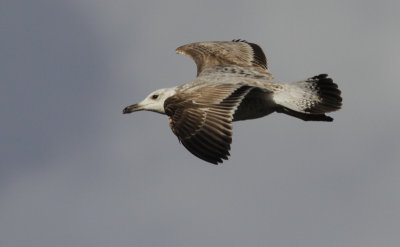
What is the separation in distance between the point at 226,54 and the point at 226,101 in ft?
14.9

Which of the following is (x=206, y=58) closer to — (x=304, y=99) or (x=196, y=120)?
(x=304, y=99)

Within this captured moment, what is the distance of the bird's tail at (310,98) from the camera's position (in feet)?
50.2

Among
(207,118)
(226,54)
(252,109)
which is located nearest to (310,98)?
(252,109)

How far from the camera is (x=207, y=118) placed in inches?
546

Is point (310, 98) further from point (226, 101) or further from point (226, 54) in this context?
point (226, 54)

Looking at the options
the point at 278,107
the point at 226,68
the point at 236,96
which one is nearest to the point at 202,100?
the point at 236,96

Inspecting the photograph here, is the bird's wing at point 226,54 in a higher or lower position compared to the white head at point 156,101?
higher

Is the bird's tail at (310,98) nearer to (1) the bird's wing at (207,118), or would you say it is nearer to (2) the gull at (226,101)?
(2) the gull at (226,101)

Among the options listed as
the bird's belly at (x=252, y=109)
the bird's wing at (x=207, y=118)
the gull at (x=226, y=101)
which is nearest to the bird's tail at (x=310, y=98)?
the gull at (x=226, y=101)

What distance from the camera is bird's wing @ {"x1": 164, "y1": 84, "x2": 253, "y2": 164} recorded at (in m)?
13.3

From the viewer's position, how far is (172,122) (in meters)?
14.3

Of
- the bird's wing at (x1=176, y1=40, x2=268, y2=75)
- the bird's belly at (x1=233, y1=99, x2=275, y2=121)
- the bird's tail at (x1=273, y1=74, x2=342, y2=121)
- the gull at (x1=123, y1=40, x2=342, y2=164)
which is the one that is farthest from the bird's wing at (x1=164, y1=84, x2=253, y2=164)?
the bird's wing at (x1=176, y1=40, x2=268, y2=75)

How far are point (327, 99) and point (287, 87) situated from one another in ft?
2.28

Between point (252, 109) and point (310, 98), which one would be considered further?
point (310, 98)
